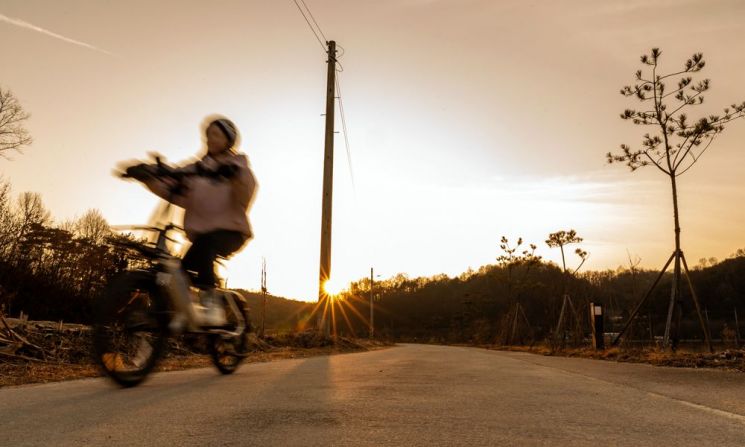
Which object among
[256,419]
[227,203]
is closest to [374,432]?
[256,419]

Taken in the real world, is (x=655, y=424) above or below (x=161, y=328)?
below

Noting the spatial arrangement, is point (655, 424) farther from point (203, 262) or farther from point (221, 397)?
point (203, 262)

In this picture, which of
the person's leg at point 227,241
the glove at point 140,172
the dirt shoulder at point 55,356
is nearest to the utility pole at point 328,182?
the dirt shoulder at point 55,356

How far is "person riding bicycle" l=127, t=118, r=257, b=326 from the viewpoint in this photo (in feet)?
12.5

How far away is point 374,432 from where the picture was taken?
2336 millimetres

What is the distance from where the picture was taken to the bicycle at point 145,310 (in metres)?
3.52

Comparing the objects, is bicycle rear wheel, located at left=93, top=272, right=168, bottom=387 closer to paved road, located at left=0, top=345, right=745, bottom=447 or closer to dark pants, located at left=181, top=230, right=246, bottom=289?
paved road, located at left=0, top=345, right=745, bottom=447

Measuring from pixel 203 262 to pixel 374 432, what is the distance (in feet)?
7.03

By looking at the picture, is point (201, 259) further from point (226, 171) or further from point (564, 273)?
point (564, 273)

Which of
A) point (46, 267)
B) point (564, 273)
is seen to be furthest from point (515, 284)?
point (46, 267)

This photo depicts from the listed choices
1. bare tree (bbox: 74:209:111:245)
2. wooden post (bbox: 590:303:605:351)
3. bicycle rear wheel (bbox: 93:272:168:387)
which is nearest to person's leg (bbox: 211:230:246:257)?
bicycle rear wheel (bbox: 93:272:168:387)

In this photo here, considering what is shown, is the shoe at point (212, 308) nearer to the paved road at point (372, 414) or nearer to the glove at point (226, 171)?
the paved road at point (372, 414)

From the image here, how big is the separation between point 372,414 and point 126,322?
1.88m

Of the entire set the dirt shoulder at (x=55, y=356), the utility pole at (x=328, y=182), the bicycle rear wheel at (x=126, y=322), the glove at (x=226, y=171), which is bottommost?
the dirt shoulder at (x=55, y=356)
